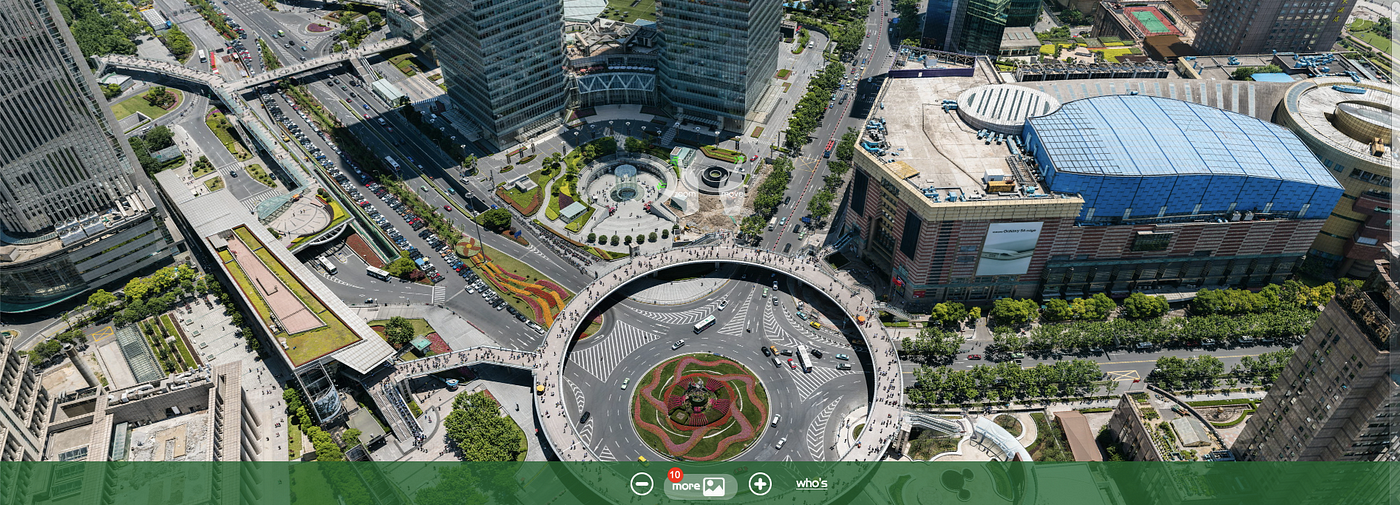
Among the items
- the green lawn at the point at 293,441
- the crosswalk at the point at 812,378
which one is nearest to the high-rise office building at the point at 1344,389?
the crosswalk at the point at 812,378

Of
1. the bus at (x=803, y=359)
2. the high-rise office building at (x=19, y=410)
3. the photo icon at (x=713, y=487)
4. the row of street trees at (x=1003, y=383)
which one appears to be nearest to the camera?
the high-rise office building at (x=19, y=410)

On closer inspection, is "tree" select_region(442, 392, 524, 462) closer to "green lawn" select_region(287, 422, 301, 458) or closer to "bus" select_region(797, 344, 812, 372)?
"green lawn" select_region(287, 422, 301, 458)

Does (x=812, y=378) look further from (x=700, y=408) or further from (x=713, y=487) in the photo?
(x=713, y=487)

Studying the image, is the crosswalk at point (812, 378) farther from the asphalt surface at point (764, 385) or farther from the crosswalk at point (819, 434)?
the crosswalk at point (819, 434)

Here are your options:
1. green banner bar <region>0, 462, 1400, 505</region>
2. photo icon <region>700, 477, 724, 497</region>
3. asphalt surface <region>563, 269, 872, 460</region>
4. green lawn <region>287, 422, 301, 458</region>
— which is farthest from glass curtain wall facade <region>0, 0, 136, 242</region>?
photo icon <region>700, 477, 724, 497</region>

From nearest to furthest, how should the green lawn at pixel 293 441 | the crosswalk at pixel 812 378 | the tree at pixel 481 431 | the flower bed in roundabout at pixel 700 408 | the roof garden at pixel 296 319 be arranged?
the tree at pixel 481 431 → the green lawn at pixel 293 441 → the flower bed in roundabout at pixel 700 408 → the roof garden at pixel 296 319 → the crosswalk at pixel 812 378

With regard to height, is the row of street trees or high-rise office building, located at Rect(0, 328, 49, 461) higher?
high-rise office building, located at Rect(0, 328, 49, 461)

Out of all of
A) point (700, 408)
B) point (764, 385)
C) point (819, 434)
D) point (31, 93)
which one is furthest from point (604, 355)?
point (31, 93)
